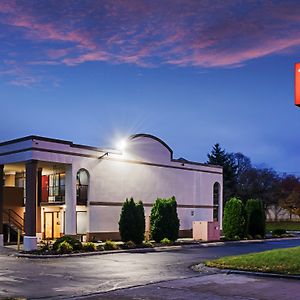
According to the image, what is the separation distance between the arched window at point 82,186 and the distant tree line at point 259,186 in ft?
159

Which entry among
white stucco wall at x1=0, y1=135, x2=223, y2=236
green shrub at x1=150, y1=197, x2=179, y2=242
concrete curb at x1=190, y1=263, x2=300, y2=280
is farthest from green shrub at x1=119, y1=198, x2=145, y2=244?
concrete curb at x1=190, y1=263, x2=300, y2=280

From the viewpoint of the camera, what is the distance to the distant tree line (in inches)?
3317

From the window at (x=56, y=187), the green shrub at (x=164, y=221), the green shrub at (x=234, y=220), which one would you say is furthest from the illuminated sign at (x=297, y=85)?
the green shrub at (x=234, y=220)

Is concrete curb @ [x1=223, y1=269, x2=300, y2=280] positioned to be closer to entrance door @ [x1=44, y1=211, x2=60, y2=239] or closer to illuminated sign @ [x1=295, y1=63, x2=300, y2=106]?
illuminated sign @ [x1=295, y1=63, x2=300, y2=106]

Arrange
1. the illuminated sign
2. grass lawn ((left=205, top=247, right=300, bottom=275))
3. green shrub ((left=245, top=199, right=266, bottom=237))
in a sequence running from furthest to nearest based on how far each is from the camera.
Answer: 1. green shrub ((left=245, top=199, right=266, bottom=237))
2. grass lawn ((left=205, top=247, right=300, bottom=275))
3. the illuminated sign

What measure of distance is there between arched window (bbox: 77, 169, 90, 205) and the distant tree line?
159 feet

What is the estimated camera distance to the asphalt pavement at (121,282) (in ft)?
43.2

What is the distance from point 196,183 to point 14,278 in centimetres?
3016

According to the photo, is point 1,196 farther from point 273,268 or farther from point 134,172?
point 273,268

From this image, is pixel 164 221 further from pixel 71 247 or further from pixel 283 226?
pixel 283 226

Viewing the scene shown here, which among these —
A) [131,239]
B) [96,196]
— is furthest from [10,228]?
[131,239]

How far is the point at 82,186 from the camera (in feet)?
119

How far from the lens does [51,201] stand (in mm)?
38500

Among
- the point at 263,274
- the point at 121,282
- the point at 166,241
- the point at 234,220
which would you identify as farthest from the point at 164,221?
the point at 121,282
